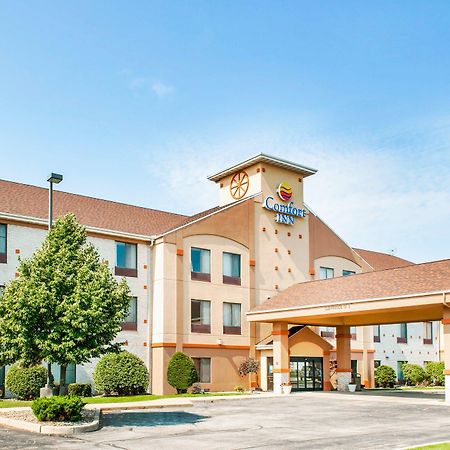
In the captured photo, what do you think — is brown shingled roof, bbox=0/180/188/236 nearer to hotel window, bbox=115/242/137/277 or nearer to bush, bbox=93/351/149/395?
hotel window, bbox=115/242/137/277

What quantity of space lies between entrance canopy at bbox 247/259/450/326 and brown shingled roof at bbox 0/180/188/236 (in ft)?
29.6

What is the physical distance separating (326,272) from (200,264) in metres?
11.9

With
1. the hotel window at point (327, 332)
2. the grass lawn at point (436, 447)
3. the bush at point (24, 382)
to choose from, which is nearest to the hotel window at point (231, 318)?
the hotel window at point (327, 332)

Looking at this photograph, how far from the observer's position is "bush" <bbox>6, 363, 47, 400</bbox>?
31.6m

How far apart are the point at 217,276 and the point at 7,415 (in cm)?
2063

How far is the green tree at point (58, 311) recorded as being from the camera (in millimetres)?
21547

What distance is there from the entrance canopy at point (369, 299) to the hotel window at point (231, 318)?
1.66m

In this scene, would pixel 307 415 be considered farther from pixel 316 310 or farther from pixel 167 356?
pixel 167 356

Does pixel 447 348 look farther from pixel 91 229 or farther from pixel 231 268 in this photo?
pixel 91 229

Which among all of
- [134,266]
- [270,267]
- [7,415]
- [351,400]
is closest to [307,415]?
[351,400]

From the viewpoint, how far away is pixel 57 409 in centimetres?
2056

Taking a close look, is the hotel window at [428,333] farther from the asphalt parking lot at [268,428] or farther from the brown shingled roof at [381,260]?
the asphalt parking lot at [268,428]

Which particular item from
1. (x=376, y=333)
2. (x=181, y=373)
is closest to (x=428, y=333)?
(x=376, y=333)

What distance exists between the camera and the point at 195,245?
41.2 m
